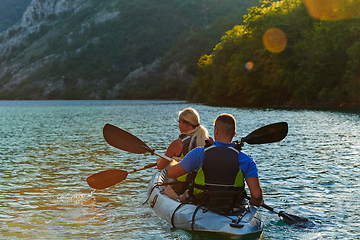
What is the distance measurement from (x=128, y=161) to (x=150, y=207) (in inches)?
255

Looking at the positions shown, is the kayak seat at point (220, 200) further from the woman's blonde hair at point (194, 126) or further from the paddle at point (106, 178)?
the paddle at point (106, 178)

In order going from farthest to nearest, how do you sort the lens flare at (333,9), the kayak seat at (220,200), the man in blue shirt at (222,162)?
the lens flare at (333,9) → the kayak seat at (220,200) → the man in blue shirt at (222,162)

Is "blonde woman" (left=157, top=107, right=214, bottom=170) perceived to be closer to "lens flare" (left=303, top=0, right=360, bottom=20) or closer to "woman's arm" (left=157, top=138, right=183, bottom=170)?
"woman's arm" (left=157, top=138, right=183, bottom=170)

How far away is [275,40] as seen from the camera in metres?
62.4

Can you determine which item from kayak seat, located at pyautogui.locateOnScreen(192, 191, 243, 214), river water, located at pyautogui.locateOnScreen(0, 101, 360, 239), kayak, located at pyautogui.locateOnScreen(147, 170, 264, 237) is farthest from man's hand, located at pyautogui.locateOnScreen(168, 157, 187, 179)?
river water, located at pyautogui.locateOnScreen(0, 101, 360, 239)

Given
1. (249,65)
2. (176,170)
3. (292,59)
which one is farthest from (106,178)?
(249,65)

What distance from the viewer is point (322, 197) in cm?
894

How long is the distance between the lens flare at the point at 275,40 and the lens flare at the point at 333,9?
5.87 metres

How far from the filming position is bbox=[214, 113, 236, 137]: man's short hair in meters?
5.62

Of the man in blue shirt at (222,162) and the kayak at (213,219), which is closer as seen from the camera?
the man in blue shirt at (222,162)

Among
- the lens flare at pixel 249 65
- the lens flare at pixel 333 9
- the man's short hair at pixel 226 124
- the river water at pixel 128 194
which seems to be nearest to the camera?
the man's short hair at pixel 226 124

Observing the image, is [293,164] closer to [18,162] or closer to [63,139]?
[18,162]

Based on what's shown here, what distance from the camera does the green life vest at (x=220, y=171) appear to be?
19.2 ft

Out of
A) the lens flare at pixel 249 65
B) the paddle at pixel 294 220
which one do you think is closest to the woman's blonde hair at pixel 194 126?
the paddle at pixel 294 220
